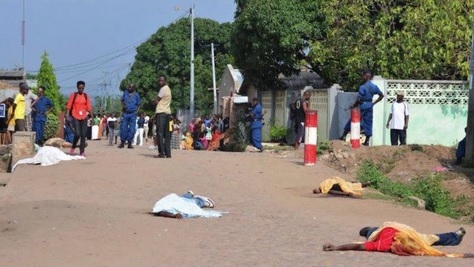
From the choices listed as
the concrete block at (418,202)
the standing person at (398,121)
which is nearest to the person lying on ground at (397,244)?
the concrete block at (418,202)

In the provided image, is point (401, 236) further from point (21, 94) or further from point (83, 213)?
point (21, 94)

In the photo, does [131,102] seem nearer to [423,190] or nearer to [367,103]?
[367,103]

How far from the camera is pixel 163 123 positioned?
61.3ft

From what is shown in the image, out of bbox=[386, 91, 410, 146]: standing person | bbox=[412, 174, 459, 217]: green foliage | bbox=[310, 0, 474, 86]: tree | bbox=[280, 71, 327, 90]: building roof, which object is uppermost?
bbox=[310, 0, 474, 86]: tree

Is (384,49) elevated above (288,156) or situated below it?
above

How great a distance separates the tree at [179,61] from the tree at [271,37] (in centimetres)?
3295

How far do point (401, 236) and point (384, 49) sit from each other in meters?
18.2

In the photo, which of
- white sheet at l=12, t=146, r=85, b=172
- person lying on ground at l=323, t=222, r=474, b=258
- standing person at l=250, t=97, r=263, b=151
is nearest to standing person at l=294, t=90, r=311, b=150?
standing person at l=250, t=97, r=263, b=151

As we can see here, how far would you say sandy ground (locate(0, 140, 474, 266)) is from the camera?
8539mm

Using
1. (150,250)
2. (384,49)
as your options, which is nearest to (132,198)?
(150,250)

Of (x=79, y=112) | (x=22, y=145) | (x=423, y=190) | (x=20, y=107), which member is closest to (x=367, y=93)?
(x=423, y=190)

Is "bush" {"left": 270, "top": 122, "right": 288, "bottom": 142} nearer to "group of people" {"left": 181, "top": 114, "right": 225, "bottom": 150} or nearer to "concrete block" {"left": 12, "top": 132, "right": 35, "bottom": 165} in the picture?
"group of people" {"left": 181, "top": 114, "right": 225, "bottom": 150}

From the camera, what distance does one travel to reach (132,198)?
1320 cm

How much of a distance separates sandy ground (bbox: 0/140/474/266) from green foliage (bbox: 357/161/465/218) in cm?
87
